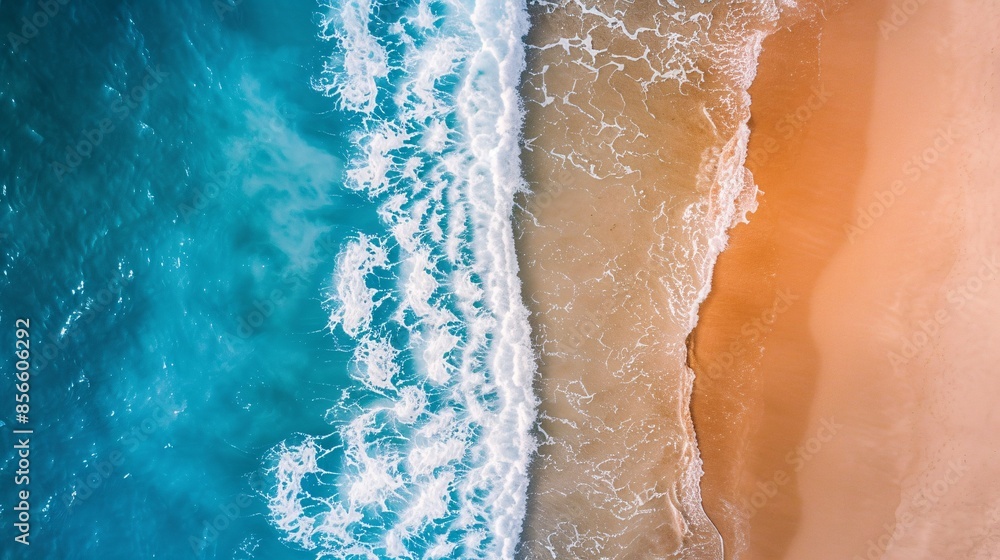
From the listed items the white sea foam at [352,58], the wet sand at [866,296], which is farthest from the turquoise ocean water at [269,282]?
the wet sand at [866,296]

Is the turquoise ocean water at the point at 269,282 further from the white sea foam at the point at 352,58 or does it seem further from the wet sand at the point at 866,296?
the wet sand at the point at 866,296

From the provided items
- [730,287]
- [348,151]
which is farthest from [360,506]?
[730,287]

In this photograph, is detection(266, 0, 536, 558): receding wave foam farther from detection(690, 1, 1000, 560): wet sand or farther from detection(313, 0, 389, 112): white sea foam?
detection(690, 1, 1000, 560): wet sand

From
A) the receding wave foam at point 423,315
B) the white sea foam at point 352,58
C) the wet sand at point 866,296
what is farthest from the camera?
the white sea foam at point 352,58

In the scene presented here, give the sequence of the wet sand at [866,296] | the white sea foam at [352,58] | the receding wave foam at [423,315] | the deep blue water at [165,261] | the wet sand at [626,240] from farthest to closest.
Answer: the white sea foam at [352,58], the receding wave foam at [423,315], the deep blue water at [165,261], the wet sand at [626,240], the wet sand at [866,296]

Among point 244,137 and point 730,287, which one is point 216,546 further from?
point 730,287

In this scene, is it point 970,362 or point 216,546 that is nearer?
point 970,362
